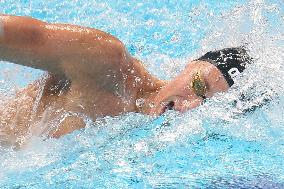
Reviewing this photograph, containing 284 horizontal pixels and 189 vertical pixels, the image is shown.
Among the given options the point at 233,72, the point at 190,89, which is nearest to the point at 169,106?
the point at 190,89

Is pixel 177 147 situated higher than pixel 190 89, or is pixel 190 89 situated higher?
pixel 190 89

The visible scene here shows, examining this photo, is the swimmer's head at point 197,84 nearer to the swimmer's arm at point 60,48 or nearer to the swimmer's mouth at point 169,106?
the swimmer's mouth at point 169,106

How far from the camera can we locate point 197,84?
191cm

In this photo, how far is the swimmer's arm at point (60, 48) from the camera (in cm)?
158

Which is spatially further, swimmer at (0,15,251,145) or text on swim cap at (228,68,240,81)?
text on swim cap at (228,68,240,81)

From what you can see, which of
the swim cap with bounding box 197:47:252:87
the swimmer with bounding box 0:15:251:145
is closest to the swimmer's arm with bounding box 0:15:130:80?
the swimmer with bounding box 0:15:251:145

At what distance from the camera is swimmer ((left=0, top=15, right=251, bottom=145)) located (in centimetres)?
162

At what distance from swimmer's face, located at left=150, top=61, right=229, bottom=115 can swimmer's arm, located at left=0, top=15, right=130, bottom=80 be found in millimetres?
215

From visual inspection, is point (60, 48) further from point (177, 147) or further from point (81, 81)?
point (177, 147)

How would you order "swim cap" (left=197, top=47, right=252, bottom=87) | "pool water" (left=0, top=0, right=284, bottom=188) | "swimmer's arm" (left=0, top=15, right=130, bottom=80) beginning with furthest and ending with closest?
"swim cap" (left=197, top=47, right=252, bottom=87) → "pool water" (left=0, top=0, right=284, bottom=188) → "swimmer's arm" (left=0, top=15, right=130, bottom=80)

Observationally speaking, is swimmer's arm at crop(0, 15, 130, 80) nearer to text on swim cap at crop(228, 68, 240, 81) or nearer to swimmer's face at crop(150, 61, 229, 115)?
swimmer's face at crop(150, 61, 229, 115)

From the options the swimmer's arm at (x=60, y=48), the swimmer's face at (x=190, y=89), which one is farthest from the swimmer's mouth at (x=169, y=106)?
the swimmer's arm at (x=60, y=48)

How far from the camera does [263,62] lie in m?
2.34

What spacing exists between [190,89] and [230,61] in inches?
11.0
